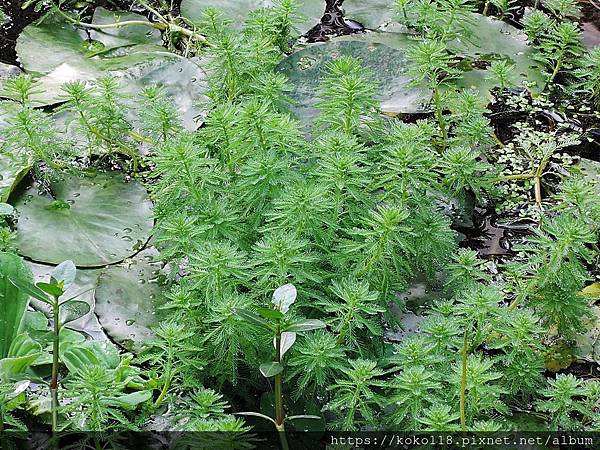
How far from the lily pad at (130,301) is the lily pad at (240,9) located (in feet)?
3.78

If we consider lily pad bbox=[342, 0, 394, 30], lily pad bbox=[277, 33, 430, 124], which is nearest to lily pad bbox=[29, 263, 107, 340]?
→ lily pad bbox=[277, 33, 430, 124]

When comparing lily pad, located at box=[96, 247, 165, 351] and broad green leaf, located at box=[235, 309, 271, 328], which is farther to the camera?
lily pad, located at box=[96, 247, 165, 351]

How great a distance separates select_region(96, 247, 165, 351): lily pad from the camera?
5.85 feet

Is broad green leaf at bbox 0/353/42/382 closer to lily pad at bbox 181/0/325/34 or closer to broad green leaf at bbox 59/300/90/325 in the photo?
broad green leaf at bbox 59/300/90/325

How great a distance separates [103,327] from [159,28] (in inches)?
56.4

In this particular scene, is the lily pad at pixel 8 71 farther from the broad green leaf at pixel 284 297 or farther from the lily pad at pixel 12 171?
the broad green leaf at pixel 284 297

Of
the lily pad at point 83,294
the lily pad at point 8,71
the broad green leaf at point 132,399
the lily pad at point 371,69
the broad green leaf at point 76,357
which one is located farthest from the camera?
the lily pad at point 8,71

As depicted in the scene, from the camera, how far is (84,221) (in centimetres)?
203

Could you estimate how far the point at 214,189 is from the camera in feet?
5.68

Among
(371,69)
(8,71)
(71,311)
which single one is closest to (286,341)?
(71,311)

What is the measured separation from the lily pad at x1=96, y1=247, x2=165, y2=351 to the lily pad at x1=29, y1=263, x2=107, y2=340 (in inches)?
1.6

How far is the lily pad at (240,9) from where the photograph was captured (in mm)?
2736

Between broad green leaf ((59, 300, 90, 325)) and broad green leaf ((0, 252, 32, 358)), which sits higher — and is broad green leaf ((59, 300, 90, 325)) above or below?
above

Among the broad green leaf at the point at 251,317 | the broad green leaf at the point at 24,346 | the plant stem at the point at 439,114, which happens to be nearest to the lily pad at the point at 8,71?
the broad green leaf at the point at 24,346
